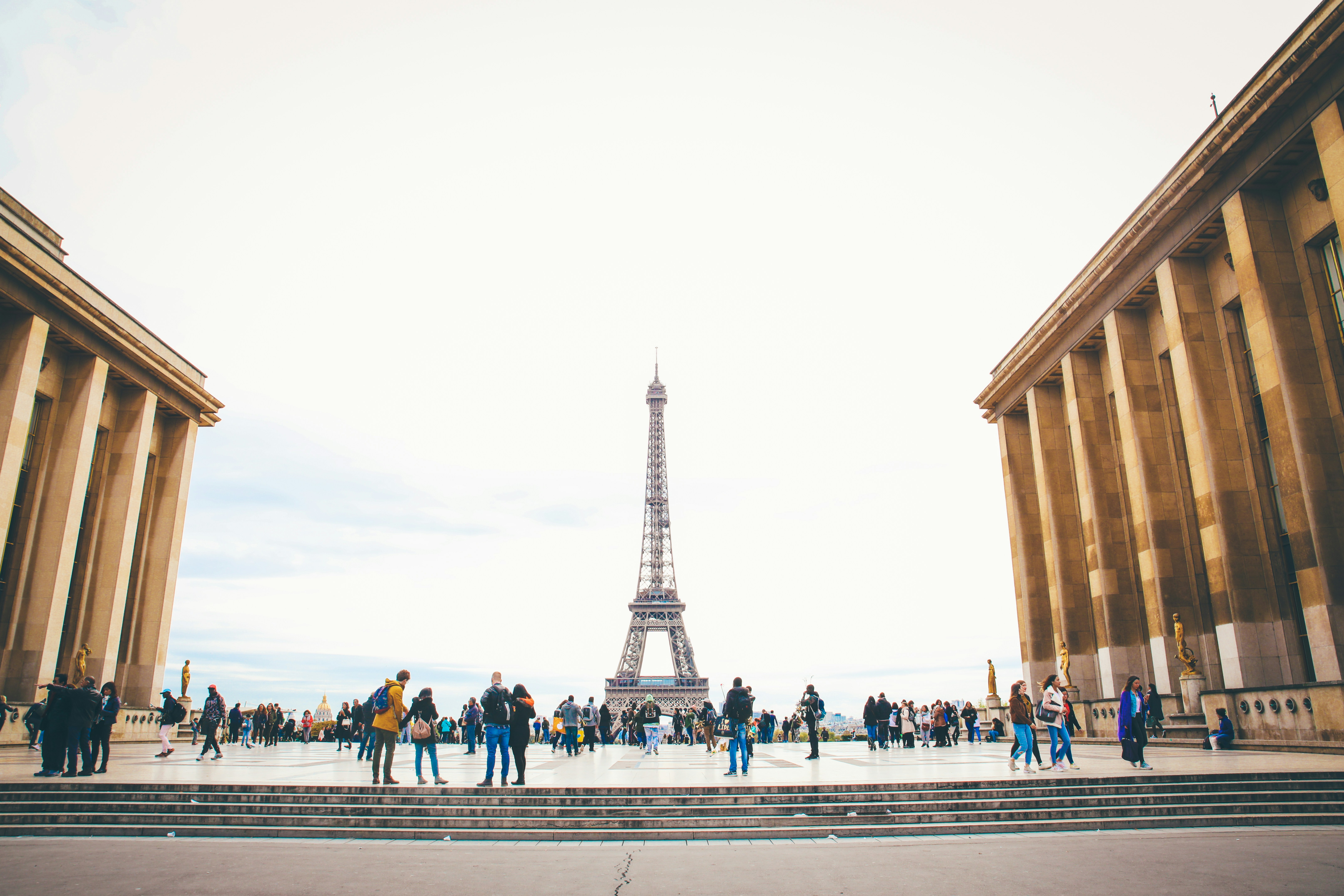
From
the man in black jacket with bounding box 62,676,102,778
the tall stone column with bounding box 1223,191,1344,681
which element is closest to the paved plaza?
the man in black jacket with bounding box 62,676,102,778

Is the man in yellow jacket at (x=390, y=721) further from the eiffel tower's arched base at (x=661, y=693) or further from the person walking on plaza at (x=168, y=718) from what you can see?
the eiffel tower's arched base at (x=661, y=693)

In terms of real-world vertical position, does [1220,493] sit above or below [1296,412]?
below

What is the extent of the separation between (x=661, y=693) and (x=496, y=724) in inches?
2669

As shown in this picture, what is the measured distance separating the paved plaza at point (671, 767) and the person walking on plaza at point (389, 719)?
0.50 metres

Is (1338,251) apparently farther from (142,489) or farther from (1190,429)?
(142,489)

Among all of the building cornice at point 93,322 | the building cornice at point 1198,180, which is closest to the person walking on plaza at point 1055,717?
the building cornice at point 1198,180

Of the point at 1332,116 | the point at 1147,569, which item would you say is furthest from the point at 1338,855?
the point at 1147,569

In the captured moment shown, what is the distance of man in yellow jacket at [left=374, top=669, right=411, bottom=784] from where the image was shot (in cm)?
1363

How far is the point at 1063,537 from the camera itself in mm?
34594

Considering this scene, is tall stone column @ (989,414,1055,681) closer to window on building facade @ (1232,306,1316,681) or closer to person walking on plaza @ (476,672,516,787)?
window on building facade @ (1232,306,1316,681)

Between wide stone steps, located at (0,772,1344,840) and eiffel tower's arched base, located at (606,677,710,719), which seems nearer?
wide stone steps, located at (0,772,1344,840)

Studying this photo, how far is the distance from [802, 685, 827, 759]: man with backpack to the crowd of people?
0.17 feet

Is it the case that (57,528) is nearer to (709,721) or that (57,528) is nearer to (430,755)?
(430,755)

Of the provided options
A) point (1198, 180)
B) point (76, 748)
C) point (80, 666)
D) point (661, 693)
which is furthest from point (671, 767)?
point (661, 693)
